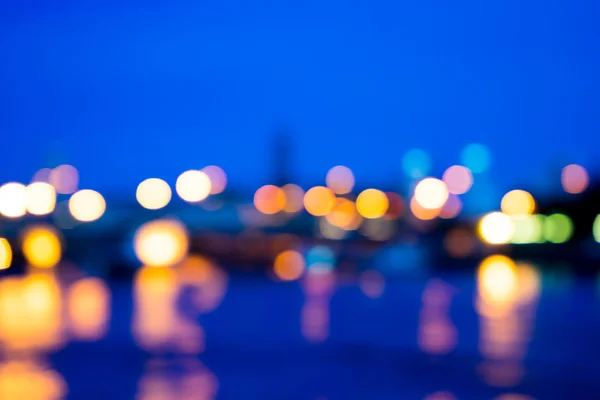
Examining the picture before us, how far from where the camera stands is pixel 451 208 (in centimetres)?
3353

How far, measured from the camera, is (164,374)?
572 centimetres

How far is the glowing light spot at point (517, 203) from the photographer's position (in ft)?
115

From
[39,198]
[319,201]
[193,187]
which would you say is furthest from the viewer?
[319,201]

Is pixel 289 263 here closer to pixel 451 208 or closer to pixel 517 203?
pixel 451 208

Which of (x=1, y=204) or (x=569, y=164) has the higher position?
(x=569, y=164)

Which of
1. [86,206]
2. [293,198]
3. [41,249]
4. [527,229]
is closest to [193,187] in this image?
[86,206]

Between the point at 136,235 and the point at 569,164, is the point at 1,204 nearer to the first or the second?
the point at 136,235

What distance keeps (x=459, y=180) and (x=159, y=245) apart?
1640 cm

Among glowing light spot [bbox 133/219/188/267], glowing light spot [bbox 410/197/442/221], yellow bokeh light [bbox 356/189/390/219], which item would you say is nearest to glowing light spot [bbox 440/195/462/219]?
glowing light spot [bbox 410/197/442/221]

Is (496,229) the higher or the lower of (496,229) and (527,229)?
the lower

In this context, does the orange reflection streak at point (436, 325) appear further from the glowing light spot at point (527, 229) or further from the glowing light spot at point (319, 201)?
the glowing light spot at point (319, 201)

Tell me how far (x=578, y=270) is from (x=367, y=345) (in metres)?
10.5

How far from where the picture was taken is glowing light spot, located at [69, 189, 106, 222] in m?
29.8

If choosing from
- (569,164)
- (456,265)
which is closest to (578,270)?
(456,265)
